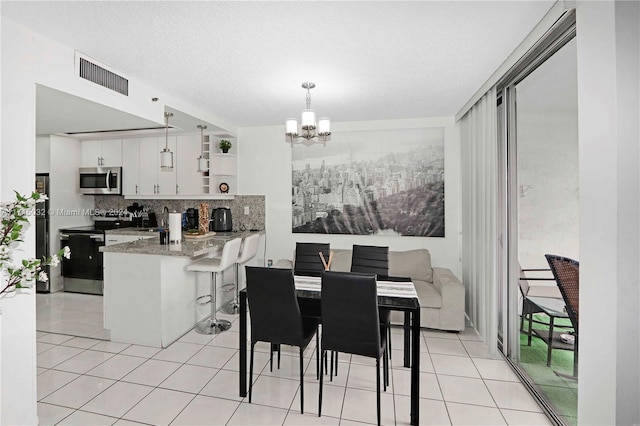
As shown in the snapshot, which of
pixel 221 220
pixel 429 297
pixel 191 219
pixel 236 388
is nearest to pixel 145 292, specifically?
pixel 236 388

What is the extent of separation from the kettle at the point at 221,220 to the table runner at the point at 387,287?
232 centimetres

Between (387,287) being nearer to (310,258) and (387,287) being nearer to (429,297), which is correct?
(310,258)

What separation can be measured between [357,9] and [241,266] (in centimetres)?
390

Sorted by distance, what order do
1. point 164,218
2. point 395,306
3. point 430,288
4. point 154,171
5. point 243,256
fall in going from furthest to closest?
1. point 164,218
2. point 154,171
3. point 243,256
4. point 430,288
5. point 395,306

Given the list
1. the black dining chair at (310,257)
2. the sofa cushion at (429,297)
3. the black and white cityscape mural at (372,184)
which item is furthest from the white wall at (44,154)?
the sofa cushion at (429,297)

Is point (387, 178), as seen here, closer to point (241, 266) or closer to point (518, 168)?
point (518, 168)

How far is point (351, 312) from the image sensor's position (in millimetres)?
2223

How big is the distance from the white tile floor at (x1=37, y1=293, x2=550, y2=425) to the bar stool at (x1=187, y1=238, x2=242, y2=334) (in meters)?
0.31

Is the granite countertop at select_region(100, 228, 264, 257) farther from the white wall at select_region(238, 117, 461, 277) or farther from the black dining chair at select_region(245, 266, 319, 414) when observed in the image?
the white wall at select_region(238, 117, 461, 277)

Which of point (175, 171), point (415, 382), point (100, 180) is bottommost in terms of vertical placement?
point (415, 382)

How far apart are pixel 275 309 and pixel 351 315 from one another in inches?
21.8

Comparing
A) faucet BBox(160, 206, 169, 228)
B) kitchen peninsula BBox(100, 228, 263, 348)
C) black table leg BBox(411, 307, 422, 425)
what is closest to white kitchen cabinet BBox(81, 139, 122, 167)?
faucet BBox(160, 206, 169, 228)

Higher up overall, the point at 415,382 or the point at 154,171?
the point at 154,171

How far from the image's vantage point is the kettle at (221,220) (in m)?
4.95
